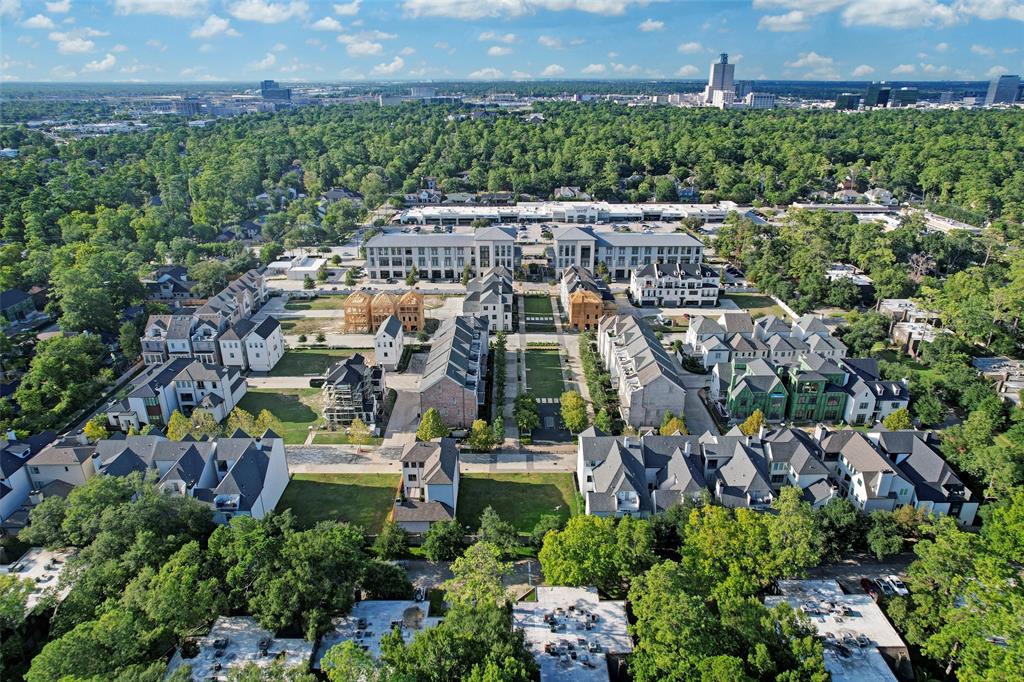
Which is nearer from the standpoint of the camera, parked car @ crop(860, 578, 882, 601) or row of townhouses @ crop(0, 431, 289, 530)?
parked car @ crop(860, 578, 882, 601)

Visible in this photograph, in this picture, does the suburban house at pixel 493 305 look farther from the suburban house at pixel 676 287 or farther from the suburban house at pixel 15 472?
the suburban house at pixel 15 472

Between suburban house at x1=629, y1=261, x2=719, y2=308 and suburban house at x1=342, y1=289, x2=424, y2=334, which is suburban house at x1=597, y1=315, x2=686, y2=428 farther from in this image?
suburban house at x1=342, y1=289, x2=424, y2=334

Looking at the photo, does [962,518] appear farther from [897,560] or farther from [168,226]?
[168,226]

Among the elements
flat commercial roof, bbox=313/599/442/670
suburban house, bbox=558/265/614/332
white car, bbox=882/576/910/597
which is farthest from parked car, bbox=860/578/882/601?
suburban house, bbox=558/265/614/332

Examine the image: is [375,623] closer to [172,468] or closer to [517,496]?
[517,496]

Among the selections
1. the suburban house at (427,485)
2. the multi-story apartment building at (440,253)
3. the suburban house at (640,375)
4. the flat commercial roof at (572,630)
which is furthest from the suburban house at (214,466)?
the multi-story apartment building at (440,253)

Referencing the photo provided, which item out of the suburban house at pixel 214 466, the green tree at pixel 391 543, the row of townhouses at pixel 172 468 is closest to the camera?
the green tree at pixel 391 543
